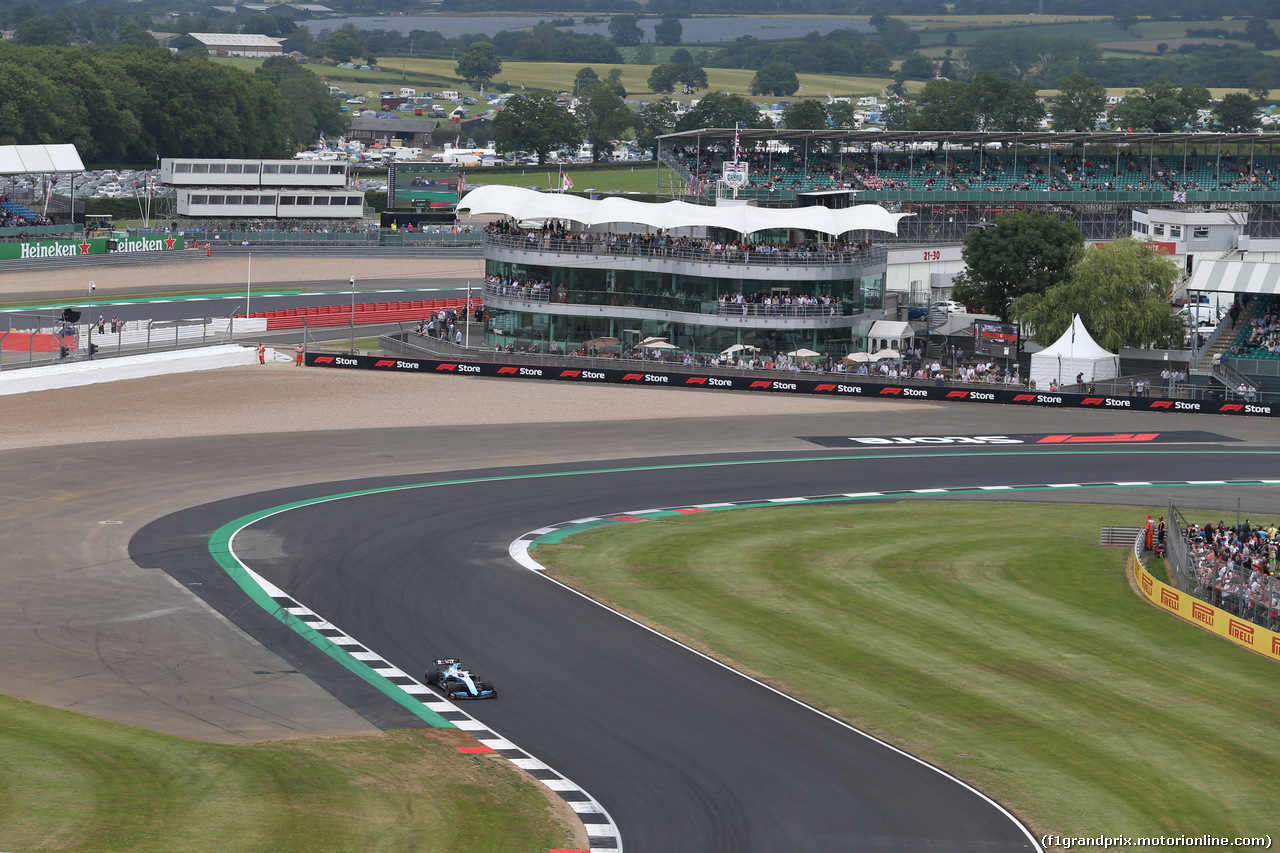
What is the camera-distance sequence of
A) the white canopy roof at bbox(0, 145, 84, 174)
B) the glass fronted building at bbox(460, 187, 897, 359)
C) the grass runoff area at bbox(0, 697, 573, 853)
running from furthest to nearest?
the white canopy roof at bbox(0, 145, 84, 174)
the glass fronted building at bbox(460, 187, 897, 359)
the grass runoff area at bbox(0, 697, 573, 853)

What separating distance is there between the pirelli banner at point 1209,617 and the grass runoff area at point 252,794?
17.9 m

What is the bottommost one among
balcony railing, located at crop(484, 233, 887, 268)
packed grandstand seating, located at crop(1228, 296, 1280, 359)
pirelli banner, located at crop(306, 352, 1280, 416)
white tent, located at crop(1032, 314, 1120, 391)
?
pirelli banner, located at crop(306, 352, 1280, 416)

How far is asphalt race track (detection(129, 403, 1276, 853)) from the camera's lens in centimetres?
2309

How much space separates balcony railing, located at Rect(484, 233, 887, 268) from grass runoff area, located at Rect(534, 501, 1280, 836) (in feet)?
88.0

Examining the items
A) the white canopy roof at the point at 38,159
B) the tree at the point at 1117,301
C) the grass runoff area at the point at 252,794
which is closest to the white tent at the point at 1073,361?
the tree at the point at 1117,301

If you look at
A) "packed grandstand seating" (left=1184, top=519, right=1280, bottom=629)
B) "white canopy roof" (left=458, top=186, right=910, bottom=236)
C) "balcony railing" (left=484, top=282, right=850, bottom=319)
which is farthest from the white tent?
"packed grandstand seating" (left=1184, top=519, right=1280, bottom=629)

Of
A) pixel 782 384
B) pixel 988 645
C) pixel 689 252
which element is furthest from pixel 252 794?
pixel 689 252

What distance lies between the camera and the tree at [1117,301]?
72625 mm

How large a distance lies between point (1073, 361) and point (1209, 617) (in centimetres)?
3529

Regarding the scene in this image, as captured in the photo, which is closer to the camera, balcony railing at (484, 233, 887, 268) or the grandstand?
balcony railing at (484, 233, 887, 268)

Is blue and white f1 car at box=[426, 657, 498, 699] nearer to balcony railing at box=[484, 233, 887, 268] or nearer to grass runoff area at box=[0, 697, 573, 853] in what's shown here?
grass runoff area at box=[0, 697, 573, 853]

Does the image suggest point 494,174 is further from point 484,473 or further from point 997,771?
point 997,771

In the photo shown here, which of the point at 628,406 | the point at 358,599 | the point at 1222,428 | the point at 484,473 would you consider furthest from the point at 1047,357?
the point at 358,599

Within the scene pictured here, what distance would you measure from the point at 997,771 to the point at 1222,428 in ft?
136
